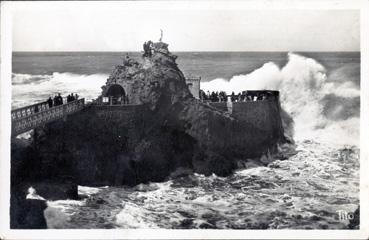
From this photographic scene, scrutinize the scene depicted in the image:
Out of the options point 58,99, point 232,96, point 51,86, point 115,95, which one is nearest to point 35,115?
point 58,99

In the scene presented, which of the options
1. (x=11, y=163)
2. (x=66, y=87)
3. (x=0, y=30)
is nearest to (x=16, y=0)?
(x=0, y=30)

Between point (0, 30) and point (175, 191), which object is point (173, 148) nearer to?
point (175, 191)

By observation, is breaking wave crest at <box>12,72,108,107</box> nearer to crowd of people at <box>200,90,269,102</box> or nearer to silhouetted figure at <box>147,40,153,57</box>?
silhouetted figure at <box>147,40,153,57</box>

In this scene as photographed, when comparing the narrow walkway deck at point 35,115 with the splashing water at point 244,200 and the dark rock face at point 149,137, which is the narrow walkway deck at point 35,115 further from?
the splashing water at point 244,200

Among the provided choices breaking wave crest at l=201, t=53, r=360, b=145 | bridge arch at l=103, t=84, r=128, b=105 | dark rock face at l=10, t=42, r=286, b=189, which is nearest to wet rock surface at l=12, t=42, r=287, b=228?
dark rock face at l=10, t=42, r=286, b=189

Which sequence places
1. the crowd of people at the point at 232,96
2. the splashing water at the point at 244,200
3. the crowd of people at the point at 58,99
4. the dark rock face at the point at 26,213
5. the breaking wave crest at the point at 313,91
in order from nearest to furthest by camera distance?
the dark rock face at the point at 26,213 → the splashing water at the point at 244,200 → the crowd of people at the point at 58,99 → the breaking wave crest at the point at 313,91 → the crowd of people at the point at 232,96

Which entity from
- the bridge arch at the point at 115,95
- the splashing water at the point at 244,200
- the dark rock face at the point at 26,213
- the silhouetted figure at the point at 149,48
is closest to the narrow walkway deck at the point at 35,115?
the bridge arch at the point at 115,95

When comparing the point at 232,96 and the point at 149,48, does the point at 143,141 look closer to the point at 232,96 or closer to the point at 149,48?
the point at 149,48
